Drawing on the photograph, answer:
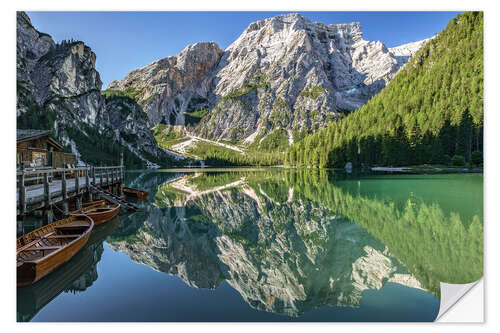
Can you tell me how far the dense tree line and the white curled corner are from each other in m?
32.4

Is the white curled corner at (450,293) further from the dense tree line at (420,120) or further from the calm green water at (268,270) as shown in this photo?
the dense tree line at (420,120)

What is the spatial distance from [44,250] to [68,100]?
Answer: 16002 cm

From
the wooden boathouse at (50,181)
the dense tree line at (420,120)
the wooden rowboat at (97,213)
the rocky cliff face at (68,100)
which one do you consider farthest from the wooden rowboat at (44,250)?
the rocky cliff face at (68,100)

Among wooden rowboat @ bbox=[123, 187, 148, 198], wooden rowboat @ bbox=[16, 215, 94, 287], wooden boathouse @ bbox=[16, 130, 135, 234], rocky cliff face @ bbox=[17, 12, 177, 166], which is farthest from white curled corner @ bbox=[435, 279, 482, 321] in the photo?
rocky cliff face @ bbox=[17, 12, 177, 166]

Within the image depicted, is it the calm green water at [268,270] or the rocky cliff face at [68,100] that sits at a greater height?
the rocky cliff face at [68,100]

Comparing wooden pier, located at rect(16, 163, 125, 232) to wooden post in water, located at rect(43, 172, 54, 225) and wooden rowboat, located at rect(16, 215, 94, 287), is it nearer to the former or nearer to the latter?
wooden post in water, located at rect(43, 172, 54, 225)

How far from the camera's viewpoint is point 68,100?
133500 millimetres

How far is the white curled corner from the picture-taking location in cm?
613

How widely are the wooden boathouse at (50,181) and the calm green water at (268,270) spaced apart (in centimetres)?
293

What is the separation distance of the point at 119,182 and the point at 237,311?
2581cm

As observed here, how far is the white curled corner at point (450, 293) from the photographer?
20.1ft

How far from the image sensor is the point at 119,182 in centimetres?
2758
